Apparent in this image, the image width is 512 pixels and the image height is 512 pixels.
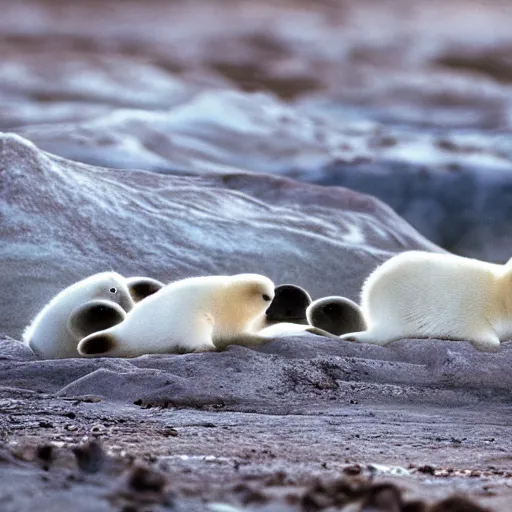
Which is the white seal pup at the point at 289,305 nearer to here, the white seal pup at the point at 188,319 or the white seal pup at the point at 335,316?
the white seal pup at the point at 335,316

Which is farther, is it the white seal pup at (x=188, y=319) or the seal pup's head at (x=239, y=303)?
the seal pup's head at (x=239, y=303)

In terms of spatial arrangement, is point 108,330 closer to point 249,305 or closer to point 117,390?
point 249,305

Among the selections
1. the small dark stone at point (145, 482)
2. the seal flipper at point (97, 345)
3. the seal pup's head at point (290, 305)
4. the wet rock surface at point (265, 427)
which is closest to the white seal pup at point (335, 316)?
the seal pup's head at point (290, 305)

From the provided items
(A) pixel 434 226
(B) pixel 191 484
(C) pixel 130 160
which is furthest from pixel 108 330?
(A) pixel 434 226

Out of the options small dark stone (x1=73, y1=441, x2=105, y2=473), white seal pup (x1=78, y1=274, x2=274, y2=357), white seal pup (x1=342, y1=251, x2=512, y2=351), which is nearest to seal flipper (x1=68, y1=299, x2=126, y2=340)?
white seal pup (x1=78, y1=274, x2=274, y2=357)

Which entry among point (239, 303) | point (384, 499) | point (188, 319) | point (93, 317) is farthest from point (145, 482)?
point (93, 317)

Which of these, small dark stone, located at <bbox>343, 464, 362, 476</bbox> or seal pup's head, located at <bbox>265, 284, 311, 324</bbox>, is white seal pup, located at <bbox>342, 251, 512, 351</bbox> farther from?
small dark stone, located at <bbox>343, 464, 362, 476</bbox>
